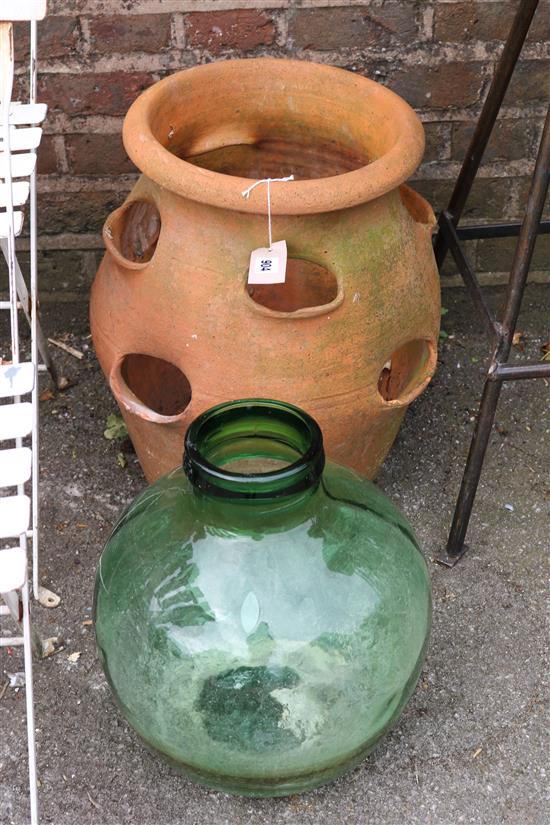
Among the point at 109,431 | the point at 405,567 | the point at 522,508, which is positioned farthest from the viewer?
the point at 109,431

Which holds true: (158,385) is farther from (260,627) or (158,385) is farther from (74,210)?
(260,627)

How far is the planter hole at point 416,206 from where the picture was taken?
85.2 inches

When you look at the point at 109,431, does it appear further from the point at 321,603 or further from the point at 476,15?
the point at 476,15

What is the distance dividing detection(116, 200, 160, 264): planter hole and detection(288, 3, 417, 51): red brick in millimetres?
616

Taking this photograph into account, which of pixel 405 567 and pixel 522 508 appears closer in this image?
pixel 405 567

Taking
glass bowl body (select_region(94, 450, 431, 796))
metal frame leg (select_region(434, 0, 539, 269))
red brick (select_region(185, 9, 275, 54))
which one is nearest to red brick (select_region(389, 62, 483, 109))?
metal frame leg (select_region(434, 0, 539, 269))

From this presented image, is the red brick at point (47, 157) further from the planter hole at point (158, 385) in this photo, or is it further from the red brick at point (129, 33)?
the planter hole at point (158, 385)

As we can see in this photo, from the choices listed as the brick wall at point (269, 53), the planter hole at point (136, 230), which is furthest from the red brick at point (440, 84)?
the planter hole at point (136, 230)

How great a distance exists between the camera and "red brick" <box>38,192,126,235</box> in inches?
105

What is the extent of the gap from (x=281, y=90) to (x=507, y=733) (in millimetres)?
1424

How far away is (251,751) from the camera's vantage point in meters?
1.56

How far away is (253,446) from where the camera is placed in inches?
62.9

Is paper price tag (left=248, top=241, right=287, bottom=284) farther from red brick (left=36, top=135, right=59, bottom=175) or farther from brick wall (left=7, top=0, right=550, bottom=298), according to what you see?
red brick (left=36, top=135, right=59, bottom=175)

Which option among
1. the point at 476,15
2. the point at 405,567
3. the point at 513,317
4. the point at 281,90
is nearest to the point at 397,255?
the point at 513,317
